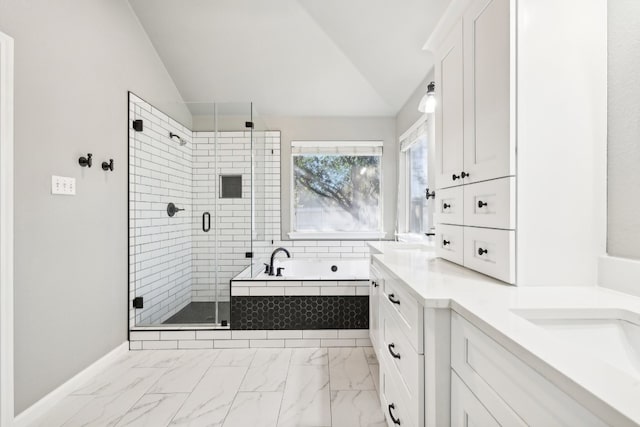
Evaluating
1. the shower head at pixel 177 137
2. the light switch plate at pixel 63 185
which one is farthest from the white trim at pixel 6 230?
the shower head at pixel 177 137

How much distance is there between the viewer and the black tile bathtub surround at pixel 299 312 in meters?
2.71

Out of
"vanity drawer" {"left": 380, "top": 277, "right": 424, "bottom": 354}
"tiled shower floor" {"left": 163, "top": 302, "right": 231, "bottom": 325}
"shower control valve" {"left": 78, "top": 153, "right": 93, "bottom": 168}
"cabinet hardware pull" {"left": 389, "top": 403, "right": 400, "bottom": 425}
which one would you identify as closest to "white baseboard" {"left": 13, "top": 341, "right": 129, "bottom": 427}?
"tiled shower floor" {"left": 163, "top": 302, "right": 231, "bottom": 325}

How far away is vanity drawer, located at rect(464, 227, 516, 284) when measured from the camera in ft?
3.82

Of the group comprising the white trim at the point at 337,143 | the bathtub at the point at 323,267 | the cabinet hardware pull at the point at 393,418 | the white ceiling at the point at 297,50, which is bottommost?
the cabinet hardware pull at the point at 393,418

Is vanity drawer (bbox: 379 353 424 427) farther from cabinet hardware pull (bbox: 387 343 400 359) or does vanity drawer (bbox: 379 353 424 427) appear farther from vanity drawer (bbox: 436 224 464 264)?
vanity drawer (bbox: 436 224 464 264)

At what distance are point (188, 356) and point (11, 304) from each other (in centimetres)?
128

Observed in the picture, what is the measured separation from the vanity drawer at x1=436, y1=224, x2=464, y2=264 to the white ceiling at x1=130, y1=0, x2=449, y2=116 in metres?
1.55

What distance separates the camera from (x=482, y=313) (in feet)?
2.67

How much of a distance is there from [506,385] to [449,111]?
1331mm

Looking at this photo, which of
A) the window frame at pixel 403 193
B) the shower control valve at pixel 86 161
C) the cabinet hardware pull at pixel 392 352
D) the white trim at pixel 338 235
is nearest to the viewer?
the cabinet hardware pull at pixel 392 352

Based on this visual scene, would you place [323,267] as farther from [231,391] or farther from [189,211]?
[231,391]

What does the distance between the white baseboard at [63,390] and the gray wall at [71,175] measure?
0.04m

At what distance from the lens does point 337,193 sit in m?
4.28

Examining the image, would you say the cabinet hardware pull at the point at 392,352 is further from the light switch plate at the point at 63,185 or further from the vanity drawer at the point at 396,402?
the light switch plate at the point at 63,185
